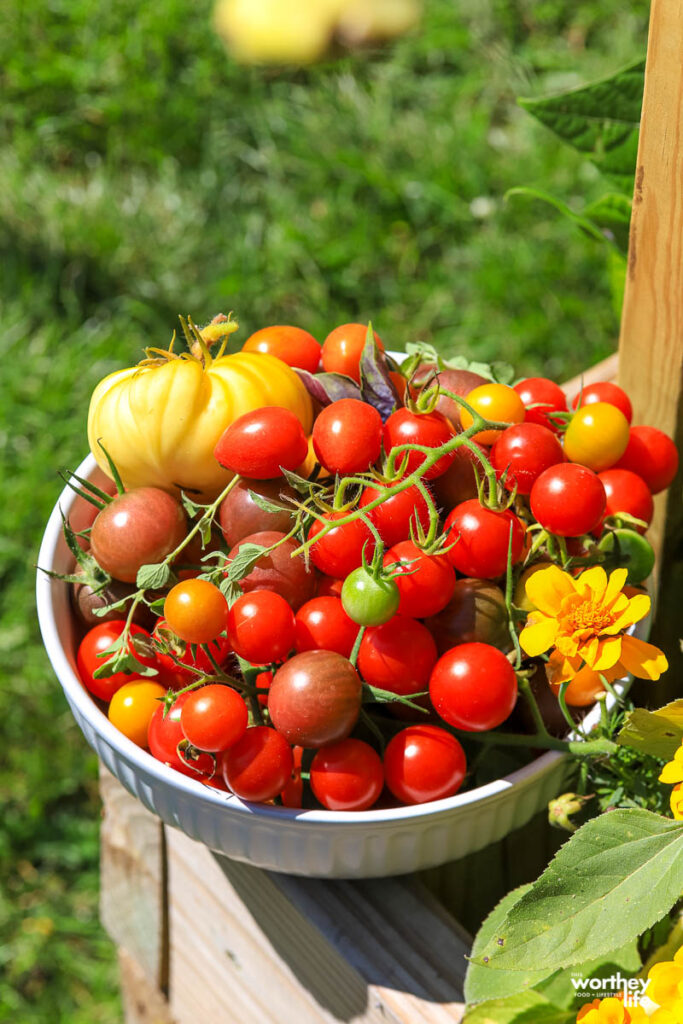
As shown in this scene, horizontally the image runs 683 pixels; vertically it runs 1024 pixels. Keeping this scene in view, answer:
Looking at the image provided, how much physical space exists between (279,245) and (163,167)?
1.03 feet

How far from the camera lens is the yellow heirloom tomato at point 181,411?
89 cm

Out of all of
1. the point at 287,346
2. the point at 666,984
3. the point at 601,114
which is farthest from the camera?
the point at 601,114

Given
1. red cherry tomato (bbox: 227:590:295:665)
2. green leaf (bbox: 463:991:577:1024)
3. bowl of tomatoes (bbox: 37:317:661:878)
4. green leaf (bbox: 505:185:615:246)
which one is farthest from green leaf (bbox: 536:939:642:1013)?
green leaf (bbox: 505:185:615:246)

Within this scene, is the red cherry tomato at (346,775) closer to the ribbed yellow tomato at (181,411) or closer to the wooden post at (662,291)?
the ribbed yellow tomato at (181,411)

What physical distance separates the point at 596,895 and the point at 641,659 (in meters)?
0.16

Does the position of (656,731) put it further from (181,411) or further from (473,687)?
(181,411)

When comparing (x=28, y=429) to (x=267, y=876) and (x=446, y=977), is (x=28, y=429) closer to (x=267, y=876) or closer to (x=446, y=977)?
(x=267, y=876)

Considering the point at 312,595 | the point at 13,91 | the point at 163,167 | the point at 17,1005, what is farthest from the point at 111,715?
the point at 13,91

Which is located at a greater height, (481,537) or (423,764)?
(481,537)

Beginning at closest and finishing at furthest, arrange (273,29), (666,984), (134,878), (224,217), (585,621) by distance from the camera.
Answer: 1. (666,984)
2. (585,621)
3. (134,878)
4. (224,217)
5. (273,29)

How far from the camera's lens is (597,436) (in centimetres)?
89

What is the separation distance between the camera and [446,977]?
2.96ft

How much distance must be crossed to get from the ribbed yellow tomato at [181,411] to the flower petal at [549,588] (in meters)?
0.27

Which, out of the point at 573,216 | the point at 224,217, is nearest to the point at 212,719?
the point at 573,216
